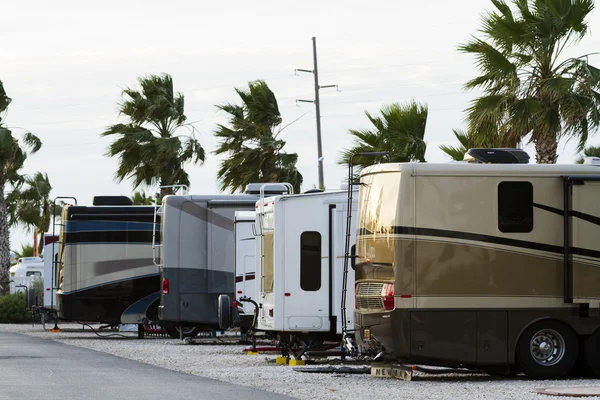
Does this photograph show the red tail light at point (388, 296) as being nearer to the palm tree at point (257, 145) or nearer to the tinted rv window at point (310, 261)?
the tinted rv window at point (310, 261)

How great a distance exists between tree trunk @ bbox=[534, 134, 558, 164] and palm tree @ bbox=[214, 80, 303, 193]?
12.4 m

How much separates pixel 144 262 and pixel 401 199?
46.1 ft

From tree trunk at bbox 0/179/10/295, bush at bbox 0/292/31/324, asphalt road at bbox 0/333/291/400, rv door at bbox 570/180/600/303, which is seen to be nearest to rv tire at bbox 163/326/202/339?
asphalt road at bbox 0/333/291/400

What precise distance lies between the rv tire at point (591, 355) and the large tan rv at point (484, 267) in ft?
0.04

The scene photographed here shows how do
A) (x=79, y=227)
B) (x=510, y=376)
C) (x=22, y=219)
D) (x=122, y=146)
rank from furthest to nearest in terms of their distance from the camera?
(x=22, y=219)
(x=122, y=146)
(x=79, y=227)
(x=510, y=376)

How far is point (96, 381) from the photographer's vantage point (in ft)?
53.8

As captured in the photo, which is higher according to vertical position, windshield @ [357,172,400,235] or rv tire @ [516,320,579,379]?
windshield @ [357,172,400,235]

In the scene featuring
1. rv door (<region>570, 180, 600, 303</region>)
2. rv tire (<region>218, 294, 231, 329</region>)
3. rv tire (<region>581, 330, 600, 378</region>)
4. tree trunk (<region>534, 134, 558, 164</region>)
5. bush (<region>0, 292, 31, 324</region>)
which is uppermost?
tree trunk (<region>534, 134, 558, 164</region>)

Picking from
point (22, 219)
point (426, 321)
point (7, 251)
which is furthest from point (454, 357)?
point (22, 219)

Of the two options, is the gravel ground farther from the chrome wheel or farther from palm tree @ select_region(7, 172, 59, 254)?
palm tree @ select_region(7, 172, 59, 254)

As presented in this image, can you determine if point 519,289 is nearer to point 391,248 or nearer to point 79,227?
point 391,248

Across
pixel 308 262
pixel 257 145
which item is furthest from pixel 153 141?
pixel 308 262

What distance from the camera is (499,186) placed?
16094 mm

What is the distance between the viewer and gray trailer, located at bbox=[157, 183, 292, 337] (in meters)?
25.3
